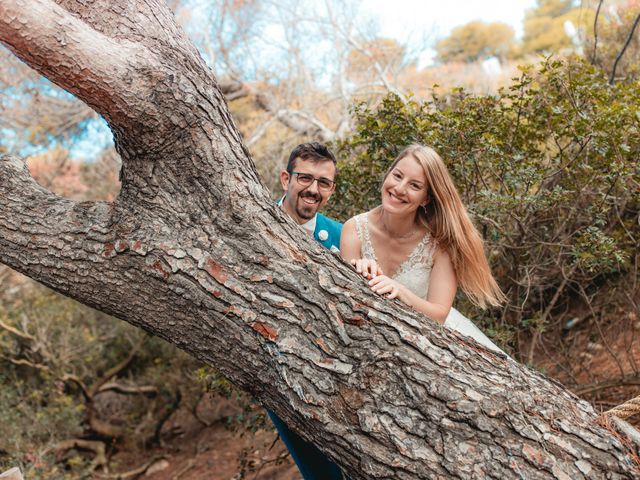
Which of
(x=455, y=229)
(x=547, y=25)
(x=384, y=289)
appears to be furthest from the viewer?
(x=547, y=25)

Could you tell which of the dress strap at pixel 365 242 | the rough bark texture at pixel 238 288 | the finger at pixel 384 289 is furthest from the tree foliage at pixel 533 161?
the rough bark texture at pixel 238 288

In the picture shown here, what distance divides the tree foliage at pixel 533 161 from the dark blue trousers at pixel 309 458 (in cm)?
157

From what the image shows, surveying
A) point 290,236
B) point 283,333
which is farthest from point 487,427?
point 290,236

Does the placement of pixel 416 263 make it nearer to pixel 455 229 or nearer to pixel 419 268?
pixel 419 268

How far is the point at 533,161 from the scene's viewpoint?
369cm

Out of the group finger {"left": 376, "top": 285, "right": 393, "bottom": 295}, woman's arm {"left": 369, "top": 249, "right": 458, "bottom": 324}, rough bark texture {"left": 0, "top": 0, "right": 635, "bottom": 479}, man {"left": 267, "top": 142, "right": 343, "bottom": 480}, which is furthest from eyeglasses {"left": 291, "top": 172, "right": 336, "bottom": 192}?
finger {"left": 376, "top": 285, "right": 393, "bottom": 295}

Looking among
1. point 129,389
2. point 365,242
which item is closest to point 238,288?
point 365,242

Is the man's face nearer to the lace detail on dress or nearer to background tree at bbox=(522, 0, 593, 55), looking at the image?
the lace detail on dress

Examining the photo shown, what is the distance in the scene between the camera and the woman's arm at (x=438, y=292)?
8.59 feet

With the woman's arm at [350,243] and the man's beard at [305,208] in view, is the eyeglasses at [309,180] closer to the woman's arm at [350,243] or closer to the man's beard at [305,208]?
the man's beard at [305,208]

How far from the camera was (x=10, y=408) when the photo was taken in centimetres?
641

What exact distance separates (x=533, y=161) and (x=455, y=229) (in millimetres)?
984

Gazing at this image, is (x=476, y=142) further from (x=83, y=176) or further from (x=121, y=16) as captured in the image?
(x=83, y=176)

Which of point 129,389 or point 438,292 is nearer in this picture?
point 438,292
